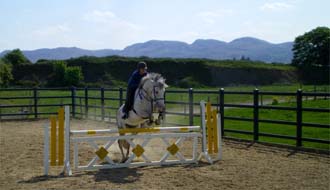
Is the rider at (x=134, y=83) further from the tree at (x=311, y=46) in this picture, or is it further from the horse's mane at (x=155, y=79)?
the tree at (x=311, y=46)

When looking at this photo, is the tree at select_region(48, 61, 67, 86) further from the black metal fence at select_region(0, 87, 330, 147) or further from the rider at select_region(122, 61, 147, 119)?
the rider at select_region(122, 61, 147, 119)

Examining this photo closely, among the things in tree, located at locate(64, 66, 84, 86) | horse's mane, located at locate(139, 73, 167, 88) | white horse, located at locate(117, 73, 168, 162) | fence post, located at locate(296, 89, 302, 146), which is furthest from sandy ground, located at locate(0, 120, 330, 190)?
tree, located at locate(64, 66, 84, 86)

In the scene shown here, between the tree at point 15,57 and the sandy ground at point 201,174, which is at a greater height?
the tree at point 15,57

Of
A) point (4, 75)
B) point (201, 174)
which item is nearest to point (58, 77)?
A: point (4, 75)

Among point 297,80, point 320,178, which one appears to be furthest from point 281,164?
point 297,80

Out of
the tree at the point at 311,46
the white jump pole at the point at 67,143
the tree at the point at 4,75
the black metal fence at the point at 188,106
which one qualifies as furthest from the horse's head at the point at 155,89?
the tree at the point at 311,46

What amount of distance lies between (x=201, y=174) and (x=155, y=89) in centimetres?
171

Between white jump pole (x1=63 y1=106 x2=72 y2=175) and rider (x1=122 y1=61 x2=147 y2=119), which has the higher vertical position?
rider (x1=122 y1=61 x2=147 y2=119)

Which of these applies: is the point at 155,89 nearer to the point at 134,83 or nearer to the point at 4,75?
the point at 134,83

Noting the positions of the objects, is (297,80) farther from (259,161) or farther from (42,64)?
(259,161)

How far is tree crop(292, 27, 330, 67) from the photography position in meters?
67.4

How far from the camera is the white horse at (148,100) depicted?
310 inches

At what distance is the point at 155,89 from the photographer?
311 inches

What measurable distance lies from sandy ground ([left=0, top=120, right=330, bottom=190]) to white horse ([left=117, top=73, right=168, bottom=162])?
3.15 feet
